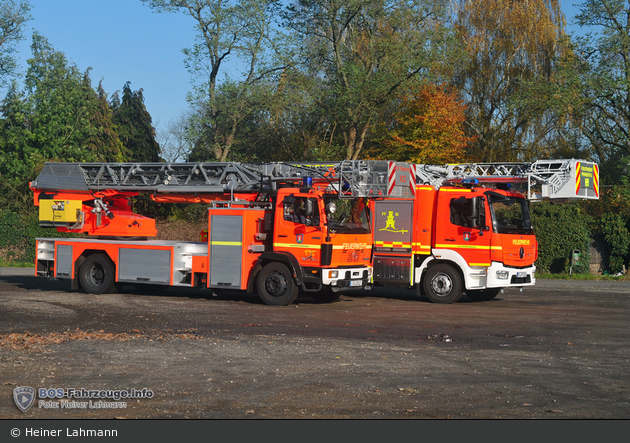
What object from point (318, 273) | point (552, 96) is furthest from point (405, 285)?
point (552, 96)

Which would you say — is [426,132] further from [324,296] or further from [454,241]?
[324,296]

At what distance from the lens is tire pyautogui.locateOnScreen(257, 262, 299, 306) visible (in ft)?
48.5

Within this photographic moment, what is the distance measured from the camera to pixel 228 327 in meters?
11.8

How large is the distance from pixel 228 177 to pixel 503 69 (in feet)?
80.5

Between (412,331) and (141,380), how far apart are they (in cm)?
552

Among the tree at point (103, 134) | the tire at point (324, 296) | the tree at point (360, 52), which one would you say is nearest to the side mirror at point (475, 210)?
the tire at point (324, 296)

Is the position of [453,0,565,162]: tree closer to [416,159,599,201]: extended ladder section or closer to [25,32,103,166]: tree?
[416,159,599,201]: extended ladder section

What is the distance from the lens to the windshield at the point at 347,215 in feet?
48.3

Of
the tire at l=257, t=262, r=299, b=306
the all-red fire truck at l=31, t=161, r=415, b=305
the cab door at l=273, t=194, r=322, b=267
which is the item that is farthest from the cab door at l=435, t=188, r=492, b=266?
the tire at l=257, t=262, r=299, b=306

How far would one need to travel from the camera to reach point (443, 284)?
16031 millimetres

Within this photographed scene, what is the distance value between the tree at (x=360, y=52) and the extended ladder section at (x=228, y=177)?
1274 centimetres

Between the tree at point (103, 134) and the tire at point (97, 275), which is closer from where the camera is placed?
the tire at point (97, 275)

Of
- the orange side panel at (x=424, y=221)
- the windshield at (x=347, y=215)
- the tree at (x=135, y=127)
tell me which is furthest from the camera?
the tree at (x=135, y=127)

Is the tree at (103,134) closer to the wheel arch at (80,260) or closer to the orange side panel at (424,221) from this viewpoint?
the wheel arch at (80,260)
